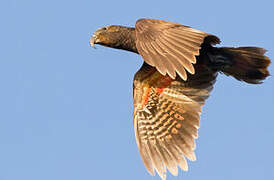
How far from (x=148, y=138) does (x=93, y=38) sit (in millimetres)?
1938

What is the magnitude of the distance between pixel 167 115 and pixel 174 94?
38 centimetres

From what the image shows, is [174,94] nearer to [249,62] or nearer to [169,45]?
[249,62]

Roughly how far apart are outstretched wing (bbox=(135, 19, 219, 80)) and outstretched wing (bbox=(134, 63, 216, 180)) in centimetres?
157

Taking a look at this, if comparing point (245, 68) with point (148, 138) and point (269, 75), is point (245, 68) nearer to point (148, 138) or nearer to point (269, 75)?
point (269, 75)

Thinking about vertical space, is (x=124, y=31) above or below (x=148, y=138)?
above

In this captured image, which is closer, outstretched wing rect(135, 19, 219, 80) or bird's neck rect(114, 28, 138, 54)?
outstretched wing rect(135, 19, 219, 80)

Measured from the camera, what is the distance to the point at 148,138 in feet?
30.0

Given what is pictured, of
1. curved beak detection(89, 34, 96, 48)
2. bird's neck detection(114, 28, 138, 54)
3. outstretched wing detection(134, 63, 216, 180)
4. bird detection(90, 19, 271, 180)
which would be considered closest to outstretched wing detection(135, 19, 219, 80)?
bird detection(90, 19, 271, 180)

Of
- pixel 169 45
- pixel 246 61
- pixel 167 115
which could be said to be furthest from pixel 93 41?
pixel 246 61

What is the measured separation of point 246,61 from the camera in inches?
360

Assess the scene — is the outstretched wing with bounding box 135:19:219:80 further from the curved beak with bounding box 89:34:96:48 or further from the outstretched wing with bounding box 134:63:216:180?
the curved beak with bounding box 89:34:96:48

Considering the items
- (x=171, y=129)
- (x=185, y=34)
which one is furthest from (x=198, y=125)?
(x=185, y=34)

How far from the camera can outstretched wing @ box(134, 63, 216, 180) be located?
892cm

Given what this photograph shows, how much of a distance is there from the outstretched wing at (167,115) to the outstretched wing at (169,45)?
1.57 meters
